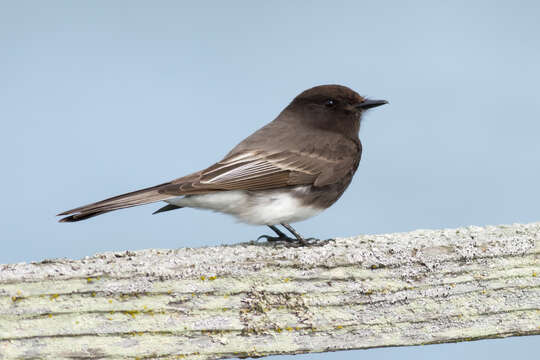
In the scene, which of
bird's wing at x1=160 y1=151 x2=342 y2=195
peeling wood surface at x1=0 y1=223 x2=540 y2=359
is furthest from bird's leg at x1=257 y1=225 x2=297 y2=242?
peeling wood surface at x1=0 y1=223 x2=540 y2=359

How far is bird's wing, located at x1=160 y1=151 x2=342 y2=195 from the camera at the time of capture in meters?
5.27

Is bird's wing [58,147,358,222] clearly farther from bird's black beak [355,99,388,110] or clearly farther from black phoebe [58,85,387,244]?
bird's black beak [355,99,388,110]

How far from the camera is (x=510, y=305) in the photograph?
341cm

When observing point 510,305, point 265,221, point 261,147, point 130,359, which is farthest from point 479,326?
point 261,147

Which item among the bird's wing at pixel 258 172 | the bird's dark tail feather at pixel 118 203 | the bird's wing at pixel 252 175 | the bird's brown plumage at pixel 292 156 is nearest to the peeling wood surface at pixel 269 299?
the bird's dark tail feather at pixel 118 203

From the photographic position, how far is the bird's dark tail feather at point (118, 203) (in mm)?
4070

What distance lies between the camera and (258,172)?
18.7 ft

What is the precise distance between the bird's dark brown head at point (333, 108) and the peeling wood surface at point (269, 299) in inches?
136

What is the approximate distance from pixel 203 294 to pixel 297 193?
2658 mm

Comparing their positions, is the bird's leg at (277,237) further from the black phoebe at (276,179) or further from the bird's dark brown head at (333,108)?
the bird's dark brown head at (333,108)

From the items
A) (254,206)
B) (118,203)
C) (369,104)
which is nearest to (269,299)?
(118,203)

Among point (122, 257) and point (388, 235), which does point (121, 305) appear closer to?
point (122, 257)

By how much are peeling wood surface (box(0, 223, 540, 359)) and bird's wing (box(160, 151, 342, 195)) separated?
5.76 feet

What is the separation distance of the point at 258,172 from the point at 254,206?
0.29 meters
